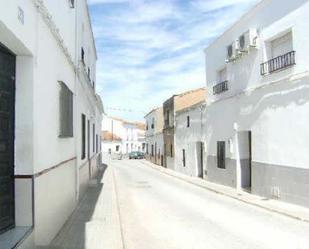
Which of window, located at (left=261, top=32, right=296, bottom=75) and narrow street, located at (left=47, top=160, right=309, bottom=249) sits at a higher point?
window, located at (left=261, top=32, right=296, bottom=75)

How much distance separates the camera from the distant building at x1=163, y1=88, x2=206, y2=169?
1515 inches

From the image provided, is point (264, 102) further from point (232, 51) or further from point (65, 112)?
point (65, 112)

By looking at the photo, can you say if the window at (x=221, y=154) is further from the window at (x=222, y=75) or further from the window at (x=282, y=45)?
the window at (x=282, y=45)

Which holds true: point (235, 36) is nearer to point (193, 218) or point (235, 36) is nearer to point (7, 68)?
point (193, 218)

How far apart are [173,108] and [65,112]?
29.0 meters

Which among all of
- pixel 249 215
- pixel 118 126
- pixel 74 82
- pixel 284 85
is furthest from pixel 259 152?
pixel 118 126

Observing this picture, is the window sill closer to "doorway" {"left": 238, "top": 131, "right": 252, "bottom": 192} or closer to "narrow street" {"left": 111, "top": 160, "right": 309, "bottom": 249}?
"narrow street" {"left": 111, "top": 160, "right": 309, "bottom": 249}

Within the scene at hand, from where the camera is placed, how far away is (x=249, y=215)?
12.9 meters

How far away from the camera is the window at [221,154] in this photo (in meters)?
22.0

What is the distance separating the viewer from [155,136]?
52.1 m

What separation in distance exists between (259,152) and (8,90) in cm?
1211

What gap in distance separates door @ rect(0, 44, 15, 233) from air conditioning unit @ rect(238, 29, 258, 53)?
1237 centimetres

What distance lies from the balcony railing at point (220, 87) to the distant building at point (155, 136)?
22837mm

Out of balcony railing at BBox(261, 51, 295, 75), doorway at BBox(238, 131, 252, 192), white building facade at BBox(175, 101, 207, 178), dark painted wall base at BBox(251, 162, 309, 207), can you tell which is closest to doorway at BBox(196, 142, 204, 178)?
white building facade at BBox(175, 101, 207, 178)
